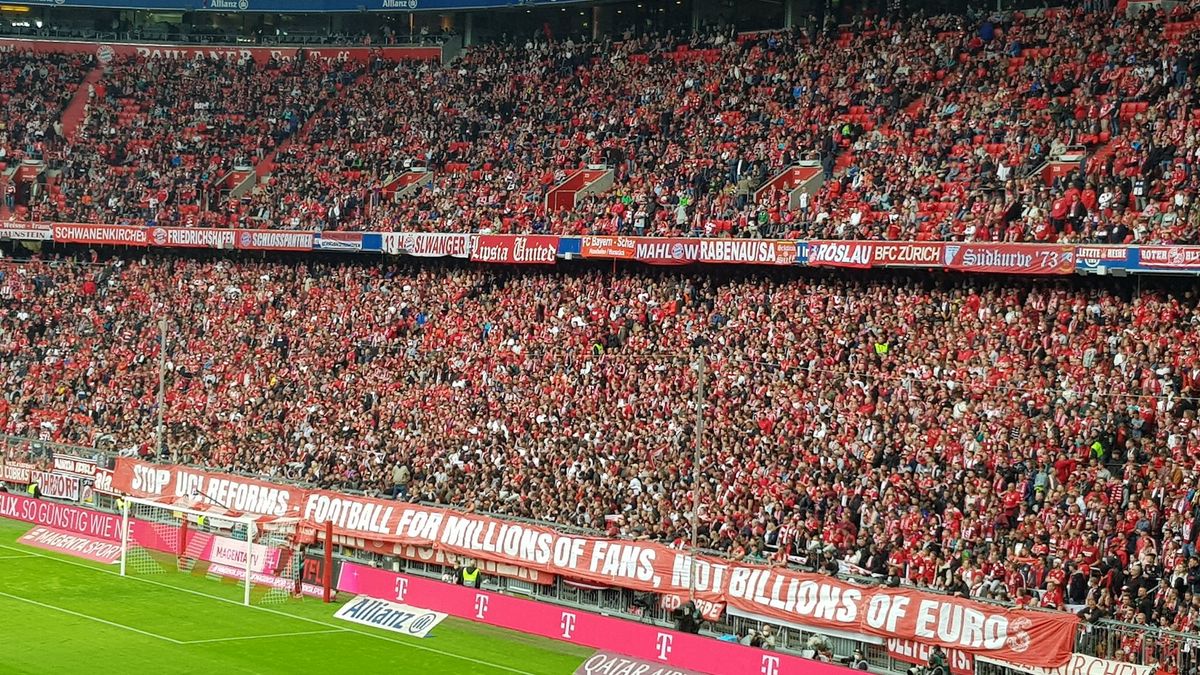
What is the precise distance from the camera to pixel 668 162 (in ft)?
140

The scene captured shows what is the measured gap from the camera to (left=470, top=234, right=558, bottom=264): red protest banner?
40.7 m

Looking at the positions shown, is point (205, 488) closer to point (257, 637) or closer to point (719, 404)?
point (257, 637)

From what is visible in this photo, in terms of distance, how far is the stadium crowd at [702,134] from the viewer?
34.6 m

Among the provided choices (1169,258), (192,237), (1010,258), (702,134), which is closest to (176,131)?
(192,237)

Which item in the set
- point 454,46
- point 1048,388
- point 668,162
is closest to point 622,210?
point 668,162

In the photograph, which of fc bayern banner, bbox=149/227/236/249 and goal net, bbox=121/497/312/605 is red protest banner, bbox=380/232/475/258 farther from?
goal net, bbox=121/497/312/605

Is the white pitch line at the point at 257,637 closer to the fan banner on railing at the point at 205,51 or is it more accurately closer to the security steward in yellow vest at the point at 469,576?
the security steward in yellow vest at the point at 469,576

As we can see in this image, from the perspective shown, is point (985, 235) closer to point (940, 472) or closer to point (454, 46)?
point (940, 472)

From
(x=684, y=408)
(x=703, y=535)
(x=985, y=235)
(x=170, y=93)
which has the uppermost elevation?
(x=170, y=93)

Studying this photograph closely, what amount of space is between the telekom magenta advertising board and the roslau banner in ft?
3.95

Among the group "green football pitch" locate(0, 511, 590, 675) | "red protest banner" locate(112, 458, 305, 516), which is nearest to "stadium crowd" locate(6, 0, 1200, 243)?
"red protest banner" locate(112, 458, 305, 516)

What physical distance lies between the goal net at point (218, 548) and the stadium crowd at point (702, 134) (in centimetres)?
1140

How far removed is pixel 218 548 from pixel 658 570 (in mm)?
11280

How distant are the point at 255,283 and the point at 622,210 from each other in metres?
13.2
